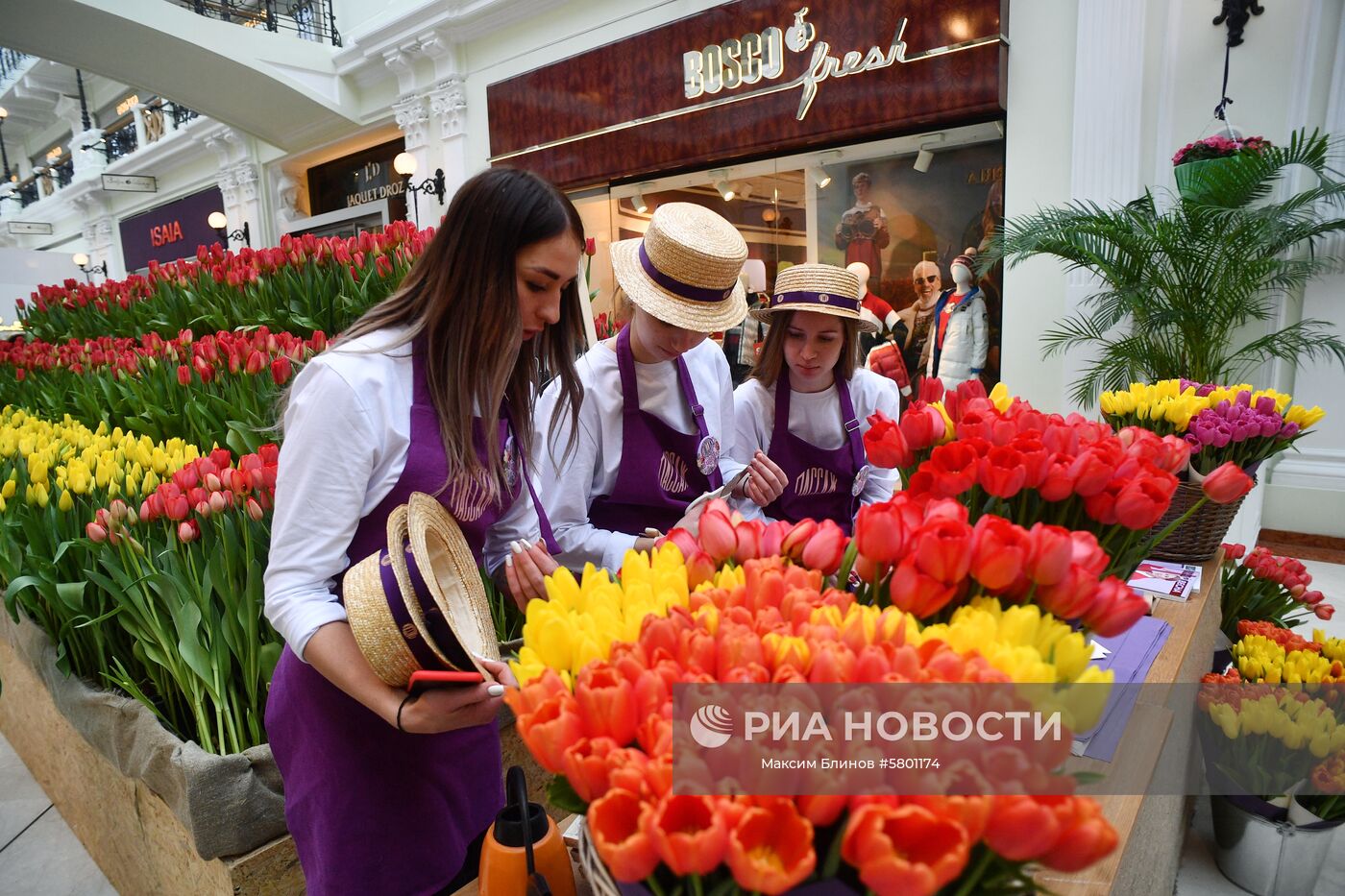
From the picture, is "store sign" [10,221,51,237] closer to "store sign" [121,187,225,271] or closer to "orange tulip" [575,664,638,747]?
"store sign" [121,187,225,271]

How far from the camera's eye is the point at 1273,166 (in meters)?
3.68

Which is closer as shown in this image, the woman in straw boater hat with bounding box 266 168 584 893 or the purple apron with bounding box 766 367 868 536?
the woman in straw boater hat with bounding box 266 168 584 893

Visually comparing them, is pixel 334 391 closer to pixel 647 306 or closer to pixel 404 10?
pixel 647 306

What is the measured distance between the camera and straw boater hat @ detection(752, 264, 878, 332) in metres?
2.00

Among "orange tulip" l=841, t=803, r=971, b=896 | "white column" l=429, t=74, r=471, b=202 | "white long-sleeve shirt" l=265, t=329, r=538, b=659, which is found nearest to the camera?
"orange tulip" l=841, t=803, r=971, b=896

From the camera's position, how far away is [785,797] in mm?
392

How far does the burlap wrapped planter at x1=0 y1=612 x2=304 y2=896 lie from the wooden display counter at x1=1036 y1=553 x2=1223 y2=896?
1.37 m

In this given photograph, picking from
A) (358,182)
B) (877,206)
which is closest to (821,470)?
(877,206)

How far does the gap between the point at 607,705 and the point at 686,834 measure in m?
0.08

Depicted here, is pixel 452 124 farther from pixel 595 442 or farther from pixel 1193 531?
pixel 1193 531

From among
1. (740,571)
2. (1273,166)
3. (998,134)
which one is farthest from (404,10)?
(740,571)

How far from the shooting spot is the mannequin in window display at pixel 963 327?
5453 mm

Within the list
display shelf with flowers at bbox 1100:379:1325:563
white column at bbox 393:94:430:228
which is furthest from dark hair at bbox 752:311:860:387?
white column at bbox 393:94:430:228

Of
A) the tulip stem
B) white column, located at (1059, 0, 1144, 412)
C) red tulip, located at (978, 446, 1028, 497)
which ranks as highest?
white column, located at (1059, 0, 1144, 412)
